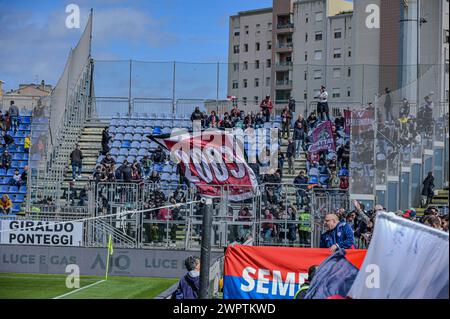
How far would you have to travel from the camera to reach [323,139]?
1058 inches

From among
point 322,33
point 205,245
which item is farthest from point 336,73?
point 322,33

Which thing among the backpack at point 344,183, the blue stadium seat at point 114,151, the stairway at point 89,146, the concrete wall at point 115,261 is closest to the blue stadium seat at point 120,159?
the blue stadium seat at point 114,151

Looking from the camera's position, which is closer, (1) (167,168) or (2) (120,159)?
(1) (167,168)

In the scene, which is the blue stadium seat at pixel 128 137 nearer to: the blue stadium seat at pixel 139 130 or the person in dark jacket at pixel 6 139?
the blue stadium seat at pixel 139 130

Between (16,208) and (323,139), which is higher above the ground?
(323,139)

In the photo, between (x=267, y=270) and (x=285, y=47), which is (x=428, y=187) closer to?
(x=267, y=270)

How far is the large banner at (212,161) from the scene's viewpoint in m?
22.6

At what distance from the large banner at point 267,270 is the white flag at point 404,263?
5.78 meters

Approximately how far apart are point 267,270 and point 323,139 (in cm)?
1511

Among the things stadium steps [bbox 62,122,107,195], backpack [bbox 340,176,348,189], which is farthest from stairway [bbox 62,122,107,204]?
backpack [bbox 340,176,348,189]

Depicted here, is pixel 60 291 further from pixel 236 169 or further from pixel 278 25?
pixel 278 25

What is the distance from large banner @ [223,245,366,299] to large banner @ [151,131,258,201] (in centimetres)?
929

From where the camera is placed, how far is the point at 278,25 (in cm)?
7594
